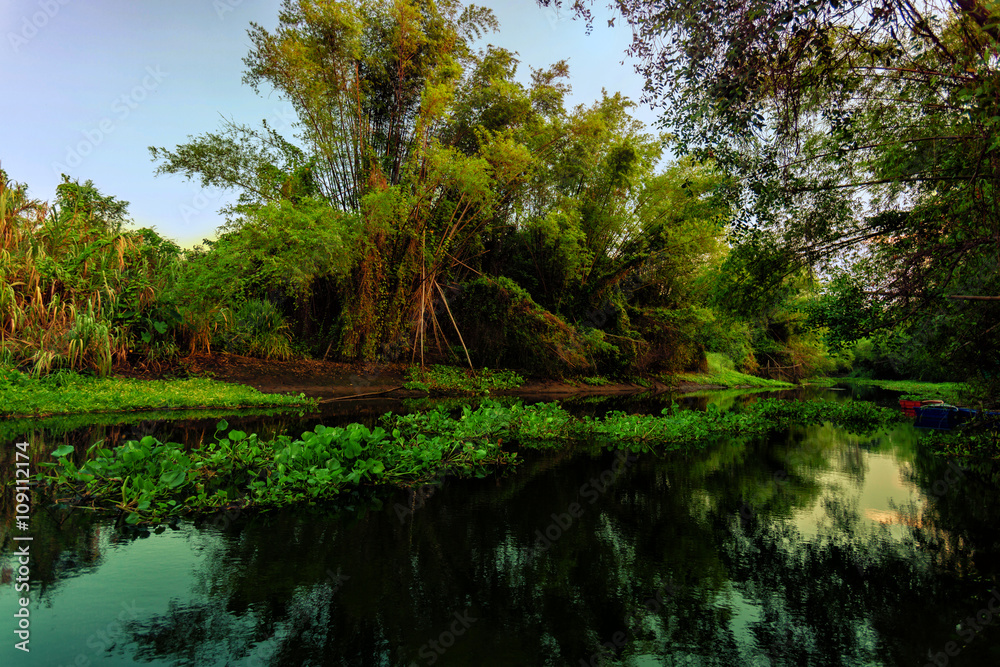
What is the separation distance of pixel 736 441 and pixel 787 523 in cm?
511

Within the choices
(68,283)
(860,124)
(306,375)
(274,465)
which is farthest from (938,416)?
(68,283)

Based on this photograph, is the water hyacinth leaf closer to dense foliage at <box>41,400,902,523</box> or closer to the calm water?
dense foliage at <box>41,400,902,523</box>

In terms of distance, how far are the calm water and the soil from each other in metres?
9.42

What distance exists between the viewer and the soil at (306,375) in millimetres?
13336

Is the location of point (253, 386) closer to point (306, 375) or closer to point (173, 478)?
point (306, 375)

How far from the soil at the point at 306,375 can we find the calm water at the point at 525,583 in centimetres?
942

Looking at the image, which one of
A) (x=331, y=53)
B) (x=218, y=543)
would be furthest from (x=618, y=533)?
(x=331, y=53)

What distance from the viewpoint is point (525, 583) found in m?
3.32

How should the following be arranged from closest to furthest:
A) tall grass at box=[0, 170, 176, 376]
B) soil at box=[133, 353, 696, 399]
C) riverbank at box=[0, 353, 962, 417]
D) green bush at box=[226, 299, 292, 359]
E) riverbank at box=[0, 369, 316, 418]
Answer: riverbank at box=[0, 369, 316, 418] < riverbank at box=[0, 353, 962, 417] < tall grass at box=[0, 170, 176, 376] < soil at box=[133, 353, 696, 399] < green bush at box=[226, 299, 292, 359]

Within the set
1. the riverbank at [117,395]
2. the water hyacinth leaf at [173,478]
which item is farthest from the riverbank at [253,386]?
the water hyacinth leaf at [173,478]

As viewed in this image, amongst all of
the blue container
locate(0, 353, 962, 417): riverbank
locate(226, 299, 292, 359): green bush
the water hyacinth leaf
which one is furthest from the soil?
the blue container

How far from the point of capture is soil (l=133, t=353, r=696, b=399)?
13336mm

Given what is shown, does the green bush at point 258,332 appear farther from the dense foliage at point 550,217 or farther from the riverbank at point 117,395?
the riverbank at point 117,395

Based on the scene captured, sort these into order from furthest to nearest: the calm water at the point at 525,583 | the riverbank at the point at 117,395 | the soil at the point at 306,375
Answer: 1. the soil at the point at 306,375
2. the riverbank at the point at 117,395
3. the calm water at the point at 525,583
